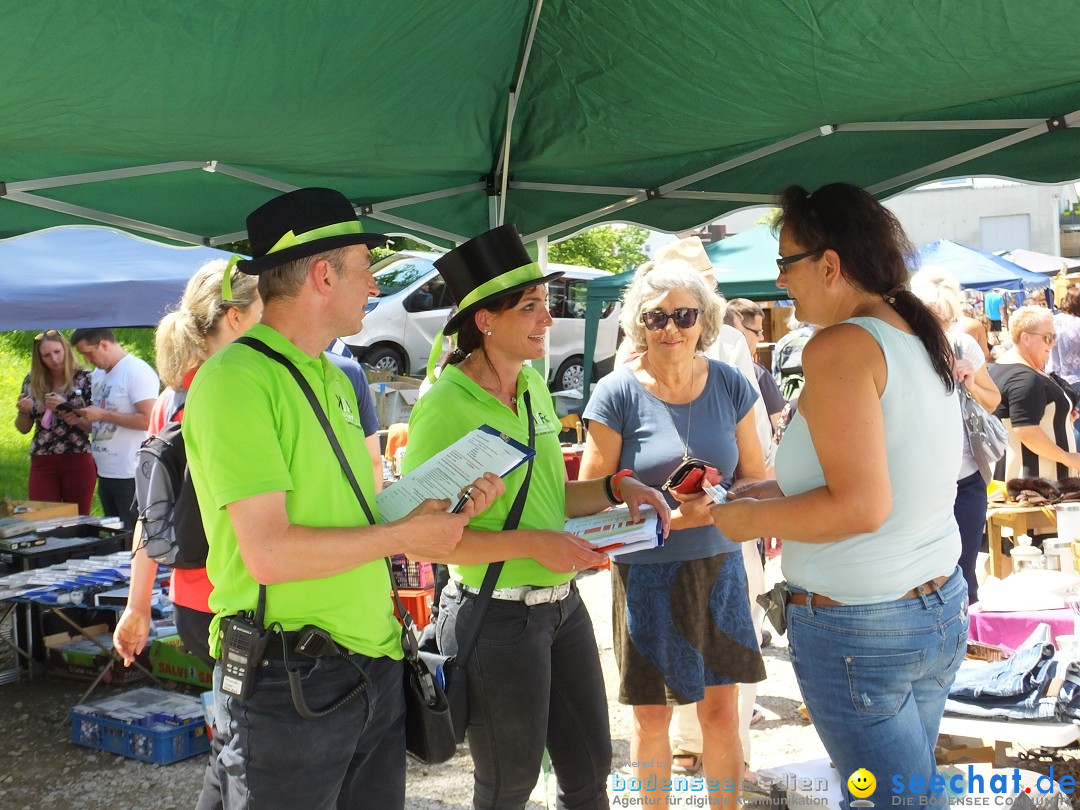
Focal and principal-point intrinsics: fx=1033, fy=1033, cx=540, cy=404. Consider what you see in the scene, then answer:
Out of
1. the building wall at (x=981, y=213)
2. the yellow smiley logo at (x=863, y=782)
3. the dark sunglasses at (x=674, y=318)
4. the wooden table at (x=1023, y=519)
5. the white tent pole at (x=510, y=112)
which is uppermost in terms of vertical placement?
the building wall at (x=981, y=213)

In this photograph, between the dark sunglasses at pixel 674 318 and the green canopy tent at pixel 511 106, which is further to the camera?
the dark sunglasses at pixel 674 318

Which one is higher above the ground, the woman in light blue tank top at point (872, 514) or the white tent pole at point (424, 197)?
the white tent pole at point (424, 197)

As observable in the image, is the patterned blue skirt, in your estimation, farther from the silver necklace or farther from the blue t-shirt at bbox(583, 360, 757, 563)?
the silver necklace

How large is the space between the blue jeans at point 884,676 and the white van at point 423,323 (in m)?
12.5

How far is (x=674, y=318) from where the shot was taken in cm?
344

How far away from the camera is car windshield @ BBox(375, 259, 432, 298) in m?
16.4

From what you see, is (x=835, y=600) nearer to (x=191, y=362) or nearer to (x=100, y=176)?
(x=191, y=362)

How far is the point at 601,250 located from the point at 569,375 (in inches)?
214

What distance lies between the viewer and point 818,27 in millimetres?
2896


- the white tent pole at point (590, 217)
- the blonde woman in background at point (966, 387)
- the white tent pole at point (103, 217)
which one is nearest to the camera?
the white tent pole at point (103, 217)

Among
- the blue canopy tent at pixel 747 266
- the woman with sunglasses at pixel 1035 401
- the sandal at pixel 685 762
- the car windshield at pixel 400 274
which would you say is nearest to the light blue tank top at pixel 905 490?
the sandal at pixel 685 762

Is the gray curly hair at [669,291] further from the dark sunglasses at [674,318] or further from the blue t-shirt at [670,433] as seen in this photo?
the blue t-shirt at [670,433]

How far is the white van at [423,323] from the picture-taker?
1565 centimetres

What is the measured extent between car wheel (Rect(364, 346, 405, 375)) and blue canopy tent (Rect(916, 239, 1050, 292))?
25.3ft
